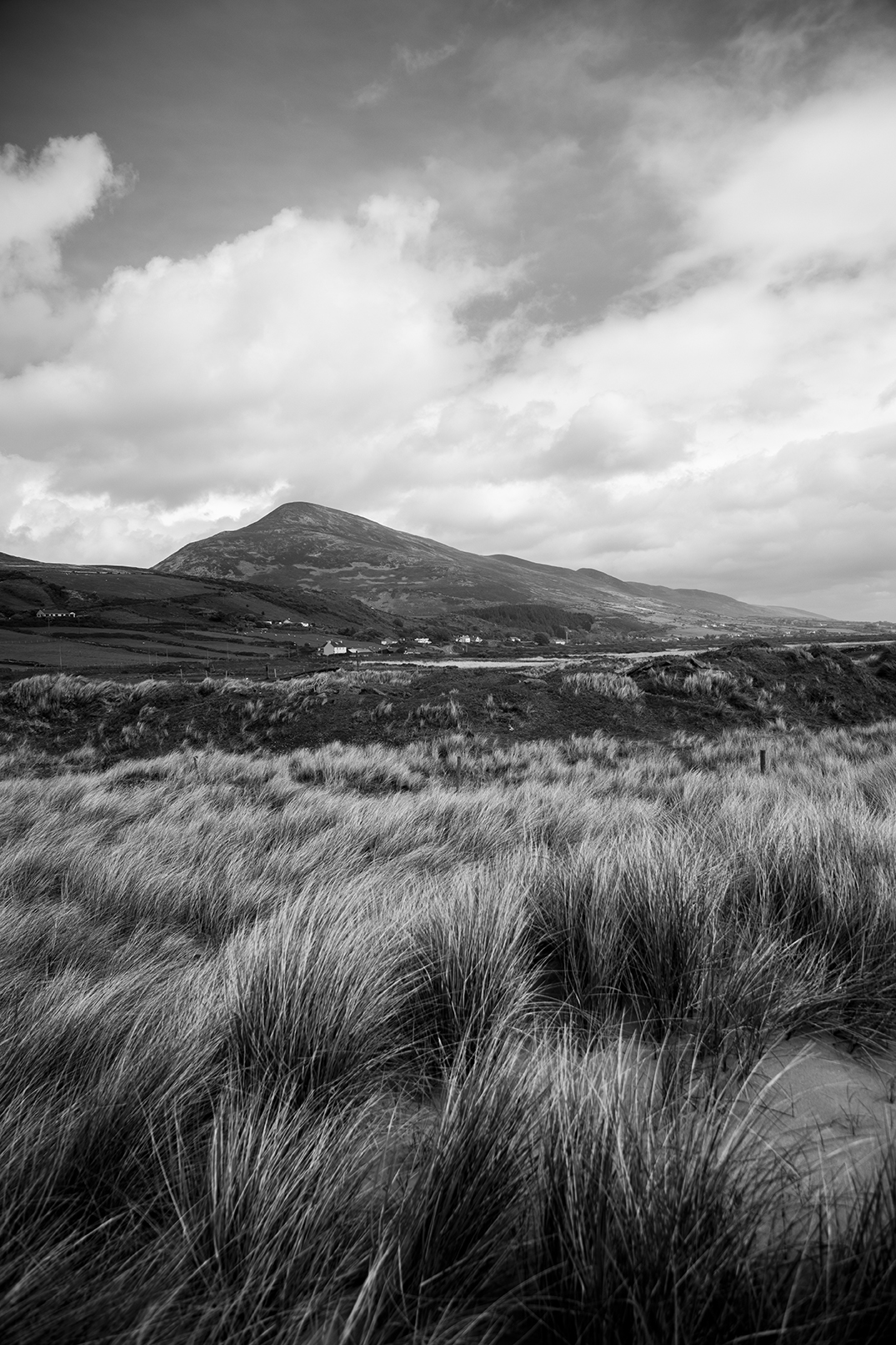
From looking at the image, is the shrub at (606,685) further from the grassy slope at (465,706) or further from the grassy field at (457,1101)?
the grassy field at (457,1101)

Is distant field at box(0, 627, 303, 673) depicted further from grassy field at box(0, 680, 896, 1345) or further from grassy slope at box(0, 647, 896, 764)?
grassy field at box(0, 680, 896, 1345)

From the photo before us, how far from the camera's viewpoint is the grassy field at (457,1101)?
101cm

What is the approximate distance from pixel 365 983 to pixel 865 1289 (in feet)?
4.86

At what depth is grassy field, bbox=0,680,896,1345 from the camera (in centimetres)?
101

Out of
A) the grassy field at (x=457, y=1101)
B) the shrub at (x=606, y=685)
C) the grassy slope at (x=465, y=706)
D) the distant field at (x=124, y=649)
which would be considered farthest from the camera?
the distant field at (x=124, y=649)

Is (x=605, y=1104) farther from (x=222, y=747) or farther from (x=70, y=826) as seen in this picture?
(x=222, y=747)

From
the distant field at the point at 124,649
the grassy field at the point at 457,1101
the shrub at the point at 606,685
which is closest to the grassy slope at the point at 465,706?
the shrub at the point at 606,685

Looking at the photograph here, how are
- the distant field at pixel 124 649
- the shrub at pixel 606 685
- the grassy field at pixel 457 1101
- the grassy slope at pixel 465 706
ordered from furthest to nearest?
the distant field at pixel 124 649 → the shrub at pixel 606 685 → the grassy slope at pixel 465 706 → the grassy field at pixel 457 1101

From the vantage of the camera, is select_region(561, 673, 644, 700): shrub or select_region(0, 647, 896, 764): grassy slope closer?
select_region(0, 647, 896, 764): grassy slope

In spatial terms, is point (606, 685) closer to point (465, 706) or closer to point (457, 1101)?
point (465, 706)

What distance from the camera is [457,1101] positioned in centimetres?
139

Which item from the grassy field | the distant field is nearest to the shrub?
the grassy field

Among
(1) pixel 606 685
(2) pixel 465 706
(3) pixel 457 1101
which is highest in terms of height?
(3) pixel 457 1101

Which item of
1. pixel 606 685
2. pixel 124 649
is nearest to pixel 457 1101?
pixel 606 685
